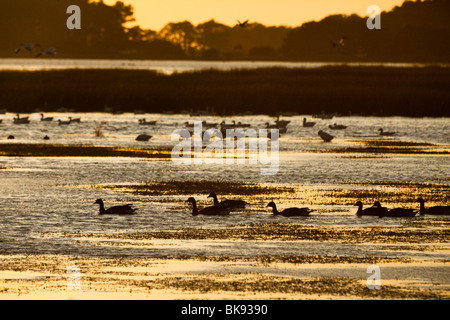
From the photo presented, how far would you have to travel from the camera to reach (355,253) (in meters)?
16.8

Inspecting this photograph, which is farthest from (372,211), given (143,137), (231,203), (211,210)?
(143,137)

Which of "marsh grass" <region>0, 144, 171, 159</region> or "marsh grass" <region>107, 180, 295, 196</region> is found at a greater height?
"marsh grass" <region>107, 180, 295, 196</region>

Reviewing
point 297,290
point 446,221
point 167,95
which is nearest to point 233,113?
point 167,95

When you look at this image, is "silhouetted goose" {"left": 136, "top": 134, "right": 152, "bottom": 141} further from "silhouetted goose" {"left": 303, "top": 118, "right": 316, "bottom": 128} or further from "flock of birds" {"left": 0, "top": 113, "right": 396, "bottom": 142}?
"silhouetted goose" {"left": 303, "top": 118, "right": 316, "bottom": 128}

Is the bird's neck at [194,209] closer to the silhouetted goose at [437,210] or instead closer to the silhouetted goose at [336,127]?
the silhouetted goose at [437,210]

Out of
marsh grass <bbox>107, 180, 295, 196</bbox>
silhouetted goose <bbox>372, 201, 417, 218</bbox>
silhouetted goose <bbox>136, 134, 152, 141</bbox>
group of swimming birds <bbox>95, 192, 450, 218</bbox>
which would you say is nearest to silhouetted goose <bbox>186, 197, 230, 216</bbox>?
group of swimming birds <bbox>95, 192, 450, 218</bbox>

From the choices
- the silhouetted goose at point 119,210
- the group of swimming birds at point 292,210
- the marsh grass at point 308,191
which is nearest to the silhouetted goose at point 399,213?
the group of swimming birds at point 292,210

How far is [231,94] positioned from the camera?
61719 mm

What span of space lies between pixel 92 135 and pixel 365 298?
3097cm

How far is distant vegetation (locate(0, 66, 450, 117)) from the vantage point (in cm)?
5944

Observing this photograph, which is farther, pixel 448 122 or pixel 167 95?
pixel 167 95

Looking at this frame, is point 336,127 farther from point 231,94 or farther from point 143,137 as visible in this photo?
point 231,94
